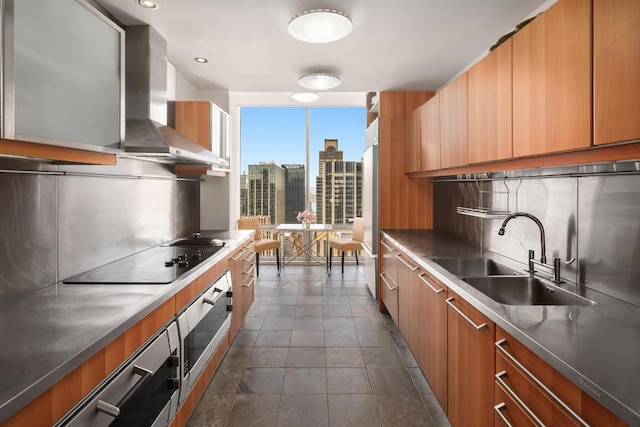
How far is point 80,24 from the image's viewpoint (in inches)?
61.3

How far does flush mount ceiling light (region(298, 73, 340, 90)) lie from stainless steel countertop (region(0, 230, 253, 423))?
→ 241 cm

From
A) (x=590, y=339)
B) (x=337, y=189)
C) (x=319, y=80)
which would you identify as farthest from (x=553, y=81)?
(x=337, y=189)

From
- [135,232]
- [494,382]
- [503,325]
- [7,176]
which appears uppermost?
[7,176]

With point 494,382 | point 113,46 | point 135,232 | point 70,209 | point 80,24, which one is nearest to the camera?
point 494,382

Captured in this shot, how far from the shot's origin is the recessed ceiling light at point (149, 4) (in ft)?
7.62

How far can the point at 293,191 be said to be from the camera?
21.6 feet

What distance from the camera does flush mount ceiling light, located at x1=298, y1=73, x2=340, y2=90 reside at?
355cm

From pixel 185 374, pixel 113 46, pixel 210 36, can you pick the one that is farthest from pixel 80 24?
pixel 185 374

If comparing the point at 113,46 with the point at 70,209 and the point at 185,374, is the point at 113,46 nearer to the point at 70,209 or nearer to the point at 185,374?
the point at 70,209

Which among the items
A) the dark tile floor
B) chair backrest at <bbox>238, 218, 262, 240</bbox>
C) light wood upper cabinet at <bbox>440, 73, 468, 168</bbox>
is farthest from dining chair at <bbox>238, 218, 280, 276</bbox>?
light wood upper cabinet at <bbox>440, 73, 468, 168</bbox>

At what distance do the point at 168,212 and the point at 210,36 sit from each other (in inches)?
61.8

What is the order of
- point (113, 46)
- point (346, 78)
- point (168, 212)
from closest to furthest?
point (113, 46) < point (168, 212) < point (346, 78)

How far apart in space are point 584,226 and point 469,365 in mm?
855

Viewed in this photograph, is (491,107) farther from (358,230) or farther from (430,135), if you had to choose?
(358,230)
